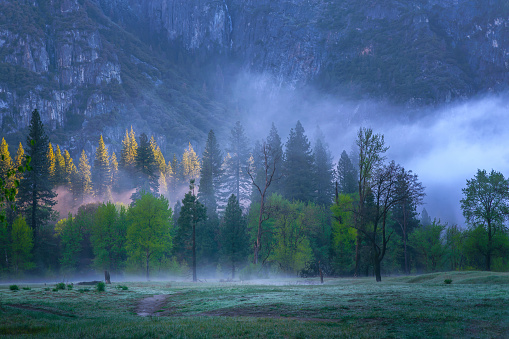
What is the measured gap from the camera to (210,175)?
8519 centimetres

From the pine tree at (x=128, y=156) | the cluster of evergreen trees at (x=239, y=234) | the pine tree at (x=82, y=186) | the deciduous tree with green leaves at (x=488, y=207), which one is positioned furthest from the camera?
the pine tree at (x=128, y=156)

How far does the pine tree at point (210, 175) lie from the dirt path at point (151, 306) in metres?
52.9

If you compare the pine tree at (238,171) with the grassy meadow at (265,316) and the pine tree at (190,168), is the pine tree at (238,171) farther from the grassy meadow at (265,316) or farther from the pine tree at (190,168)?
the grassy meadow at (265,316)

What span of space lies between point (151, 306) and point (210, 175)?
211 ft

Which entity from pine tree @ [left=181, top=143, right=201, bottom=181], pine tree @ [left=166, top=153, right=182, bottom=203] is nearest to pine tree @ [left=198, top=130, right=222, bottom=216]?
pine tree @ [left=166, top=153, right=182, bottom=203]

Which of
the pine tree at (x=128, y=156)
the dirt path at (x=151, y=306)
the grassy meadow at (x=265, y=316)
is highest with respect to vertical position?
the pine tree at (x=128, y=156)

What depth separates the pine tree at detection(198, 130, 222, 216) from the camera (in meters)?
A: 79.5

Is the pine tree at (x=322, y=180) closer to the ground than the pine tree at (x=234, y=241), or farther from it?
farther from it

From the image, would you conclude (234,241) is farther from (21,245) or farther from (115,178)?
(115,178)

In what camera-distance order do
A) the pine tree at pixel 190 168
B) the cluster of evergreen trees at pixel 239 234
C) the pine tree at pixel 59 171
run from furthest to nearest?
the pine tree at pixel 190 168 → the pine tree at pixel 59 171 → the cluster of evergreen trees at pixel 239 234

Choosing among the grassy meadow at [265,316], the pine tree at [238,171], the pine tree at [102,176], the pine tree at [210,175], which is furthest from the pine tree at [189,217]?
the pine tree at [102,176]

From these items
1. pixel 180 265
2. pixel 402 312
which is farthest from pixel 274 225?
pixel 402 312

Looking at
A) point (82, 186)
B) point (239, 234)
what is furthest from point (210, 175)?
point (82, 186)

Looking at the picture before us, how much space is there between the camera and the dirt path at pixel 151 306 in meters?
19.0
